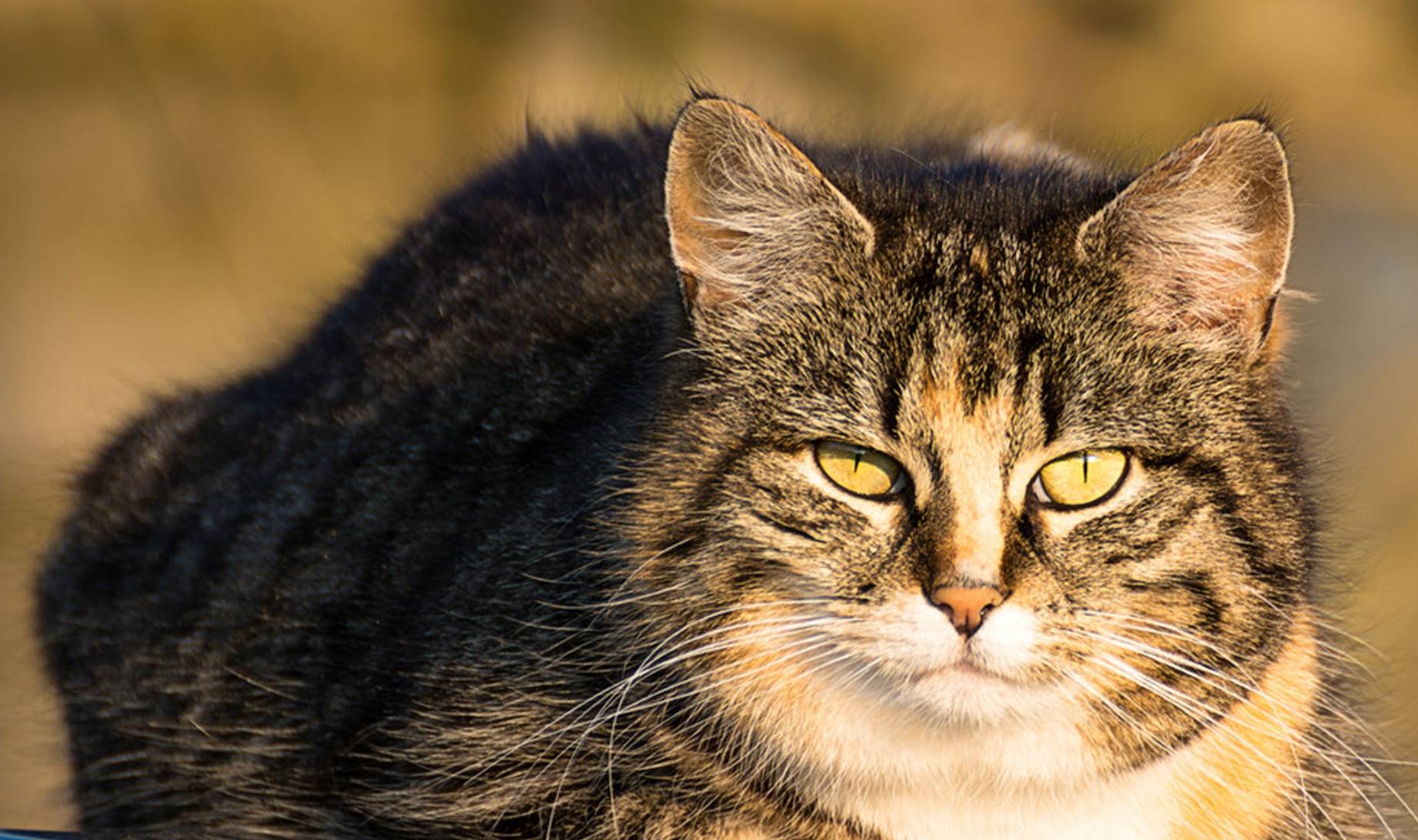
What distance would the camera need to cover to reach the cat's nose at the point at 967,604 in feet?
6.68

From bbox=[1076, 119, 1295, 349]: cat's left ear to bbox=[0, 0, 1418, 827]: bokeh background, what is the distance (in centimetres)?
425

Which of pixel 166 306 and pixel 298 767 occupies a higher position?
pixel 166 306

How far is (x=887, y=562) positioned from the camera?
2104 millimetres

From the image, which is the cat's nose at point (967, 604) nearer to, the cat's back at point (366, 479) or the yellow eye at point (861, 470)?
the yellow eye at point (861, 470)

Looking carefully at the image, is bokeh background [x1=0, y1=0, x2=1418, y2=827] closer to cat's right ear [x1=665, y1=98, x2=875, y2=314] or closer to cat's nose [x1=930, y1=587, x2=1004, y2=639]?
cat's right ear [x1=665, y1=98, x2=875, y2=314]

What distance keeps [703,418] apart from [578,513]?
279 mm

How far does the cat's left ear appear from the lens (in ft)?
7.11

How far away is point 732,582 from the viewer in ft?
7.25

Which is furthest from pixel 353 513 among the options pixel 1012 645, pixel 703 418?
pixel 1012 645

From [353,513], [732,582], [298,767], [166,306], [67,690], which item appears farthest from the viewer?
[166,306]

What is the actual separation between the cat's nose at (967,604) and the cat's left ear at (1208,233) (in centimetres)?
45

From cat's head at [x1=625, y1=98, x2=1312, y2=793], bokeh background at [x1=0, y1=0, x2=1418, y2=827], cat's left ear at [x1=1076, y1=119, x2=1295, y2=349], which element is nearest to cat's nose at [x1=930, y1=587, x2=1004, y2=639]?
cat's head at [x1=625, y1=98, x2=1312, y2=793]

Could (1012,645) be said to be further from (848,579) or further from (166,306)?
(166,306)

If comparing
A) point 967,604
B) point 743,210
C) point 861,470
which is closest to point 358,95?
point 743,210
